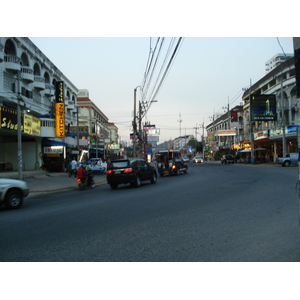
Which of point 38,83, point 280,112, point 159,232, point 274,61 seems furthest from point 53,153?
point 274,61

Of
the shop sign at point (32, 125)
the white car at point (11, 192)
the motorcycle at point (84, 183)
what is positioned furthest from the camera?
the shop sign at point (32, 125)

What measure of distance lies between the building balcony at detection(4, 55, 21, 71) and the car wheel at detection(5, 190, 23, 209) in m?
18.3

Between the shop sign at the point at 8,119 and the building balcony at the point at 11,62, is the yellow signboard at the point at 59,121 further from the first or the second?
the shop sign at the point at 8,119

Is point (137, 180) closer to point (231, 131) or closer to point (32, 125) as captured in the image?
point (32, 125)

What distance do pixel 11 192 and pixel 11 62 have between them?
19.0m

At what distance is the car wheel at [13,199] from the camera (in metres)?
11.4

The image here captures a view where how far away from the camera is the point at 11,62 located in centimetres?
2656

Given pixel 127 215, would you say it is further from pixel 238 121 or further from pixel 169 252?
pixel 238 121

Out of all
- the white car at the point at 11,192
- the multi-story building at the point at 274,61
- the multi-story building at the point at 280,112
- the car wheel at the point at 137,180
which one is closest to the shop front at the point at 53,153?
the car wheel at the point at 137,180

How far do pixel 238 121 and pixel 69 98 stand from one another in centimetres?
4311

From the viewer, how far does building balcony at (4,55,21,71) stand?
26281mm

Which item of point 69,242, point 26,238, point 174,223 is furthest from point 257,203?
point 26,238

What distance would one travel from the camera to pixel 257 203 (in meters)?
10.4

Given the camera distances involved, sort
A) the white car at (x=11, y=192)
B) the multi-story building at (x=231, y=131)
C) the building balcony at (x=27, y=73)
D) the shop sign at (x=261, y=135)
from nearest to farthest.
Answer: the white car at (x=11, y=192), the building balcony at (x=27, y=73), the shop sign at (x=261, y=135), the multi-story building at (x=231, y=131)
